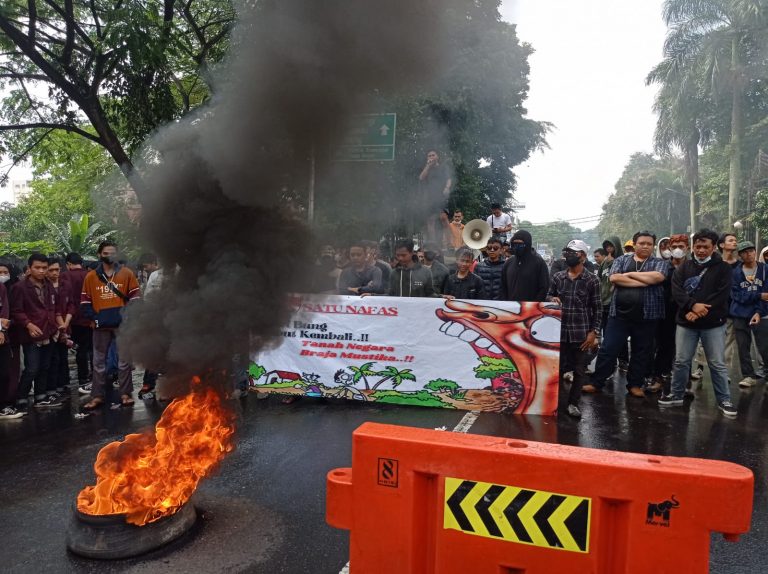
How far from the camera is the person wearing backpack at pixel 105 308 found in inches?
249

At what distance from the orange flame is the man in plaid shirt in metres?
3.95

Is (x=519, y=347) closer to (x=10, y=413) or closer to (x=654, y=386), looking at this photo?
(x=654, y=386)

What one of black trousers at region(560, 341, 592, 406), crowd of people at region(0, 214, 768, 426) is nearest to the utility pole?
crowd of people at region(0, 214, 768, 426)

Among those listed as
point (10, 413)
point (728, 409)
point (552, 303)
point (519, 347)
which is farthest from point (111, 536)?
point (728, 409)

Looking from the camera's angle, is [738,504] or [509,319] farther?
[509,319]

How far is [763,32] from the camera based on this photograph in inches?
957

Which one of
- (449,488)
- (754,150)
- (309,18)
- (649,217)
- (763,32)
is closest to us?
(449,488)

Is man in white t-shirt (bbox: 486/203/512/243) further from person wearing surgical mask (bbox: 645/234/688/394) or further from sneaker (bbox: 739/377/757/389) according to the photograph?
sneaker (bbox: 739/377/757/389)

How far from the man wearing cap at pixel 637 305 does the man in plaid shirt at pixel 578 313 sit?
60 centimetres

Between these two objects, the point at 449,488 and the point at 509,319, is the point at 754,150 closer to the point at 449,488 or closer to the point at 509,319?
the point at 509,319

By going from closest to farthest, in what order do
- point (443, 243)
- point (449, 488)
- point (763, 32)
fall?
point (449, 488), point (443, 243), point (763, 32)

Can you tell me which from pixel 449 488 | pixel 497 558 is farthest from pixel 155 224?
pixel 497 558

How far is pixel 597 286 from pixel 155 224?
185 inches

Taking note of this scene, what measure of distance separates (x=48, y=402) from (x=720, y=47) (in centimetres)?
3078
